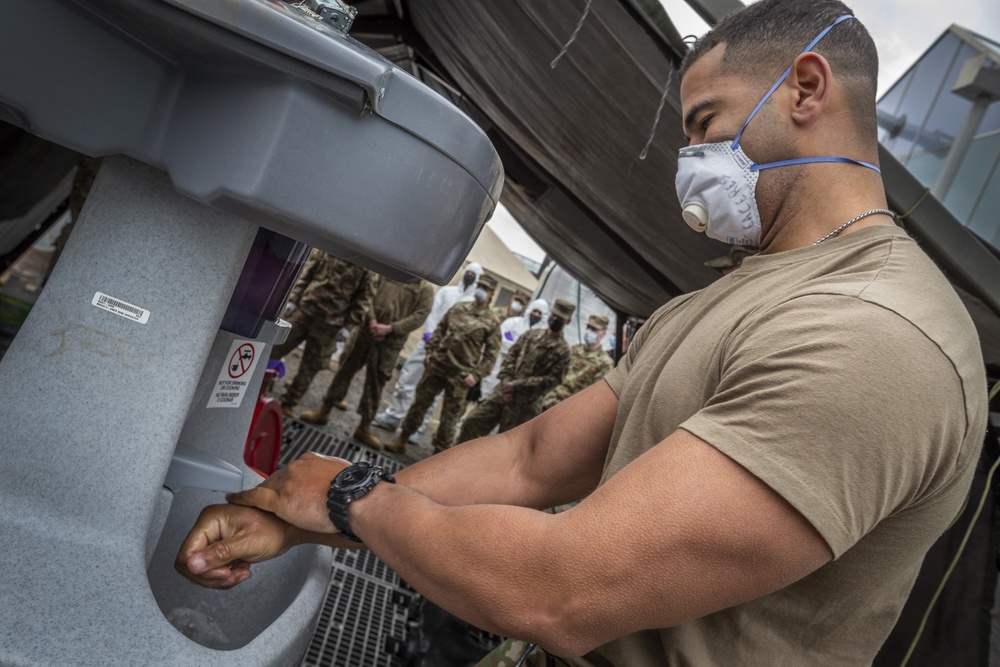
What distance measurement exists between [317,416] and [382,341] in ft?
3.15

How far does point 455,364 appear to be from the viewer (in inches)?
272

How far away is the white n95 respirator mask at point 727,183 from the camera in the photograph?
114 cm

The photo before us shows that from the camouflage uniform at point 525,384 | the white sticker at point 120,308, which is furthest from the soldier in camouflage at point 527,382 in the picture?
the white sticker at point 120,308

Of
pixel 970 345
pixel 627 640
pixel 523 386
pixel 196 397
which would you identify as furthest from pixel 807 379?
pixel 523 386

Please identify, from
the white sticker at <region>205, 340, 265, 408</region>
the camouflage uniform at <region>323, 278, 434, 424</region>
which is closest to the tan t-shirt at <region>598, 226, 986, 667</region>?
the white sticker at <region>205, 340, 265, 408</region>

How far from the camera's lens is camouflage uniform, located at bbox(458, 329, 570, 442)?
22.7ft

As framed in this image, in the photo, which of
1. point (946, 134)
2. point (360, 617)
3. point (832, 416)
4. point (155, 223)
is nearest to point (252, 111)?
point (155, 223)

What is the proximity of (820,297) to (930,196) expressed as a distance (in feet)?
5.44

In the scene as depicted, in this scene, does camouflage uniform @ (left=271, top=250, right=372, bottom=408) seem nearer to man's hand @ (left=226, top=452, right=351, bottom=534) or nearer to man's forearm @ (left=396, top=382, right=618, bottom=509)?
man's forearm @ (left=396, top=382, right=618, bottom=509)

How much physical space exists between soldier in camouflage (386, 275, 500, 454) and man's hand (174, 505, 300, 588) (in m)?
5.71

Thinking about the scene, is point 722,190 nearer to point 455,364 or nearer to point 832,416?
point 832,416

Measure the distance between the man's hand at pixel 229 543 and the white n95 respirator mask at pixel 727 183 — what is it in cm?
88

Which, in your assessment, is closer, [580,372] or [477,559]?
[477,559]

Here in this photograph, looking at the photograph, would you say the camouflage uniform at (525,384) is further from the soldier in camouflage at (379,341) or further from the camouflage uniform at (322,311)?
the camouflage uniform at (322,311)
